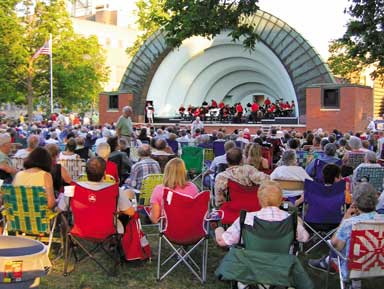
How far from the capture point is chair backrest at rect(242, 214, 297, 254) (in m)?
4.30

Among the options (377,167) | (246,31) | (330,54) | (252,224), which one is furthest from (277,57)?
(252,224)

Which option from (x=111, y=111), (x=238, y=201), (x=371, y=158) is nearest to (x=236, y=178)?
(x=238, y=201)

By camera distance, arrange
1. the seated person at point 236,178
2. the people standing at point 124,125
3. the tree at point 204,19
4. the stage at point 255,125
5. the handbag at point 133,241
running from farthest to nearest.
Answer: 1. the stage at point 255,125
2. the people standing at point 124,125
3. the tree at point 204,19
4. the seated person at point 236,178
5. the handbag at point 133,241

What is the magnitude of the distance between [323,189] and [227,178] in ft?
3.89

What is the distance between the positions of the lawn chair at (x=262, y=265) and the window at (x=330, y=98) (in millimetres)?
22883

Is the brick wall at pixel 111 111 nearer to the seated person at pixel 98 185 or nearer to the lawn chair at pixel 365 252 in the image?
the seated person at pixel 98 185

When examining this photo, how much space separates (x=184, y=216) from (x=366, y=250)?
A: 1.87 meters

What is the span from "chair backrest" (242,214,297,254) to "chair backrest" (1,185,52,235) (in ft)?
7.64

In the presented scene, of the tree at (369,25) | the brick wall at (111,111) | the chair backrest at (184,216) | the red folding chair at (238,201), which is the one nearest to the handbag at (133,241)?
the chair backrest at (184,216)

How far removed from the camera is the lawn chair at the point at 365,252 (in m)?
4.39

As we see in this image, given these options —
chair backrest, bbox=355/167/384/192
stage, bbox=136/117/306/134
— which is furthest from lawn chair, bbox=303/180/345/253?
stage, bbox=136/117/306/134

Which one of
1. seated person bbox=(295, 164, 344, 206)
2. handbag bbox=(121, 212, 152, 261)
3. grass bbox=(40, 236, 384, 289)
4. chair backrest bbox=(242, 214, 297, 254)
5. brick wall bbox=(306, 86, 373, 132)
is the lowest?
grass bbox=(40, 236, 384, 289)

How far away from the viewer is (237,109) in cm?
3066

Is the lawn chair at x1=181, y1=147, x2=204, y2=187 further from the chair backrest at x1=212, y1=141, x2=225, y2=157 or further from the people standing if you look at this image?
the people standing
